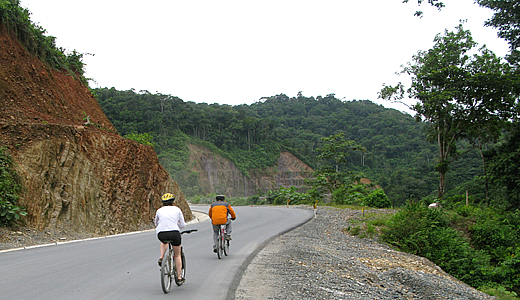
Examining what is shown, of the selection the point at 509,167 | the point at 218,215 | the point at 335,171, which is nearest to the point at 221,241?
the point at 218,215

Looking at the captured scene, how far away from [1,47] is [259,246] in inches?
598

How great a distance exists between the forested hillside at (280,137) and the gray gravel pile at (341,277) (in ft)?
135

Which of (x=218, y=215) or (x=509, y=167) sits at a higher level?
(x=509, y=167)

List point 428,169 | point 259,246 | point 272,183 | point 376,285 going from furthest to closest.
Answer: point 272,183 → point 428,169 → point 259,246 → point 376,285

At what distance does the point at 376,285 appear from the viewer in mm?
9367

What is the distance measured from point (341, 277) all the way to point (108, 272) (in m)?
5.05

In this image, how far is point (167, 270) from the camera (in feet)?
22.8

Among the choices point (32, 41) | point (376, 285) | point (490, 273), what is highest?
point (32, 41)

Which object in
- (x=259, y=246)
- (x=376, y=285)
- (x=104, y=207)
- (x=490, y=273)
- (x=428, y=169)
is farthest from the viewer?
A: (x=428, y=169)

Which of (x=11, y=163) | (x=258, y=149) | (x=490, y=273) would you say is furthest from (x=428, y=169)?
(x=11, y=163)

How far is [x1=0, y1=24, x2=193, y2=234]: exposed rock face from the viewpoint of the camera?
15221 millimetres

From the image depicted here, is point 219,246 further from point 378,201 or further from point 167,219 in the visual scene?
point 378,201

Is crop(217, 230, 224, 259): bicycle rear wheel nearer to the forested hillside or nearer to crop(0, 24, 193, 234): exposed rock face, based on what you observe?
crop(0, 24, 193, 234): exposed rock face

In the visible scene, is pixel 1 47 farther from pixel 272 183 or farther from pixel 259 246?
pixel 272 183
